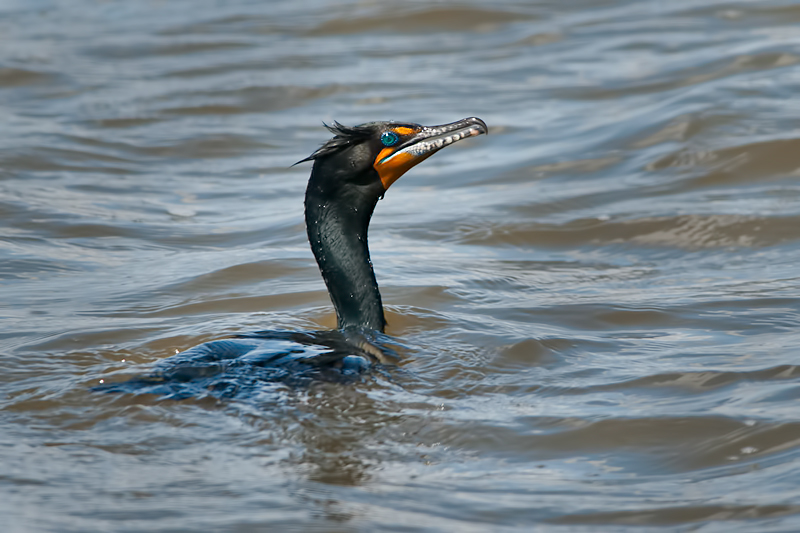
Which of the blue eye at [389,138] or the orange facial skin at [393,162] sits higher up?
the blue eye at [389,138]

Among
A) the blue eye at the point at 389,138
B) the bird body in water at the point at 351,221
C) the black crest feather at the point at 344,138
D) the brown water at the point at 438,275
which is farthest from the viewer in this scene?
the blue eye at the point at 389,138

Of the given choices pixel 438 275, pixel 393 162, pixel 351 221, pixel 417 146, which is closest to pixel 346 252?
pixel 351 221

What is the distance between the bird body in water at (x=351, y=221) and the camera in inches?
173

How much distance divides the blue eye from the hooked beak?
2cm

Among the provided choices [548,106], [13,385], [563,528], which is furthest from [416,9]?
[563,528]

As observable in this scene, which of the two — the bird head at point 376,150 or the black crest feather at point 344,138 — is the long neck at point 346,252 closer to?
the bird head at point 376,150

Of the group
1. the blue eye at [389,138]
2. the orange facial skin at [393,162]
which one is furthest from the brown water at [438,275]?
the blue eye at [389,138]

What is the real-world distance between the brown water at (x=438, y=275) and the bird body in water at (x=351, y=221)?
0.23 meters

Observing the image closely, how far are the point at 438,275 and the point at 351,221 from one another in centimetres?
127

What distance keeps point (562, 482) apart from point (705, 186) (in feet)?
14.7

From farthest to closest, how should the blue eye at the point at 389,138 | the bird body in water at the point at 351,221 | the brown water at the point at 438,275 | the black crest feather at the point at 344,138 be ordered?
the blue eye at the point at 389,138 → the black crest feather at the point at 344,138 → the bird body in water at the point at 351,221 → the brown water at the point at 438,275

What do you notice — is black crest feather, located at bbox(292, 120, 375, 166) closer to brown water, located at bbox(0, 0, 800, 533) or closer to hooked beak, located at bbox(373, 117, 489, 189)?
hooked beak, located at bbox(373, 117, 489, 189)

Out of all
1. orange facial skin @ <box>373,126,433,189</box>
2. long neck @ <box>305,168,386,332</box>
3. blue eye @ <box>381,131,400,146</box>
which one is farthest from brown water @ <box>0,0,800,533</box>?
blue eye @ <box>381,131,400,146</box>

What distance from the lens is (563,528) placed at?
10.4 ft
